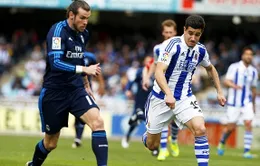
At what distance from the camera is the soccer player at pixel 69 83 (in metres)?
10.1

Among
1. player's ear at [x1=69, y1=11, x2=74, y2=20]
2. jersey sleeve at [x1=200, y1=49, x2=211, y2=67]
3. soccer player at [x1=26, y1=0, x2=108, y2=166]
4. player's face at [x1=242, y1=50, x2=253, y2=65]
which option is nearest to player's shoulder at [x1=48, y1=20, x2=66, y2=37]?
soccer player at [x1=26, y1=0, x2=108, y2=166]

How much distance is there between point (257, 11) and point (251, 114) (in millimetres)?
12654

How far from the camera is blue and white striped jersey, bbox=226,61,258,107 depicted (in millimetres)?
18344

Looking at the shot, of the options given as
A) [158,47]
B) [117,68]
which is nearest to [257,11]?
[117,68]

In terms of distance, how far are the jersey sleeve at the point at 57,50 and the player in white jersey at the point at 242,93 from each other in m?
8.71

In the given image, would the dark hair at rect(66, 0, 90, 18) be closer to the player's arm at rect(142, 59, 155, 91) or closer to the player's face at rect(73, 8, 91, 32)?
the player's face at rect(73, 8, 91, 32)

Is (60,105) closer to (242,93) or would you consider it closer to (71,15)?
(71,15)

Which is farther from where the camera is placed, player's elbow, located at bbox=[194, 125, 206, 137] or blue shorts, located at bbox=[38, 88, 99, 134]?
player's elbow, located at bbox=[194, 125, 206, 137]

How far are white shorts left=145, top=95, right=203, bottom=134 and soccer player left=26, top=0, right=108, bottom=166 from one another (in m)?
1.36

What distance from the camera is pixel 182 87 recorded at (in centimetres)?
1130

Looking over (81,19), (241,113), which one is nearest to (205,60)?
(81,19)

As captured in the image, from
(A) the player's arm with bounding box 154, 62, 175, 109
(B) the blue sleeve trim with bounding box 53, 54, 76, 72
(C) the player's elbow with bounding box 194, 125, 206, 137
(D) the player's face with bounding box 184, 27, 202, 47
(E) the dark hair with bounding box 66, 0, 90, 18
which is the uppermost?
(E) the dark hair with bounding box 66, 0, 90, 18

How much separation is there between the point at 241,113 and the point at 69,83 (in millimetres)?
8899

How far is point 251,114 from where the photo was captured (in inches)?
725
